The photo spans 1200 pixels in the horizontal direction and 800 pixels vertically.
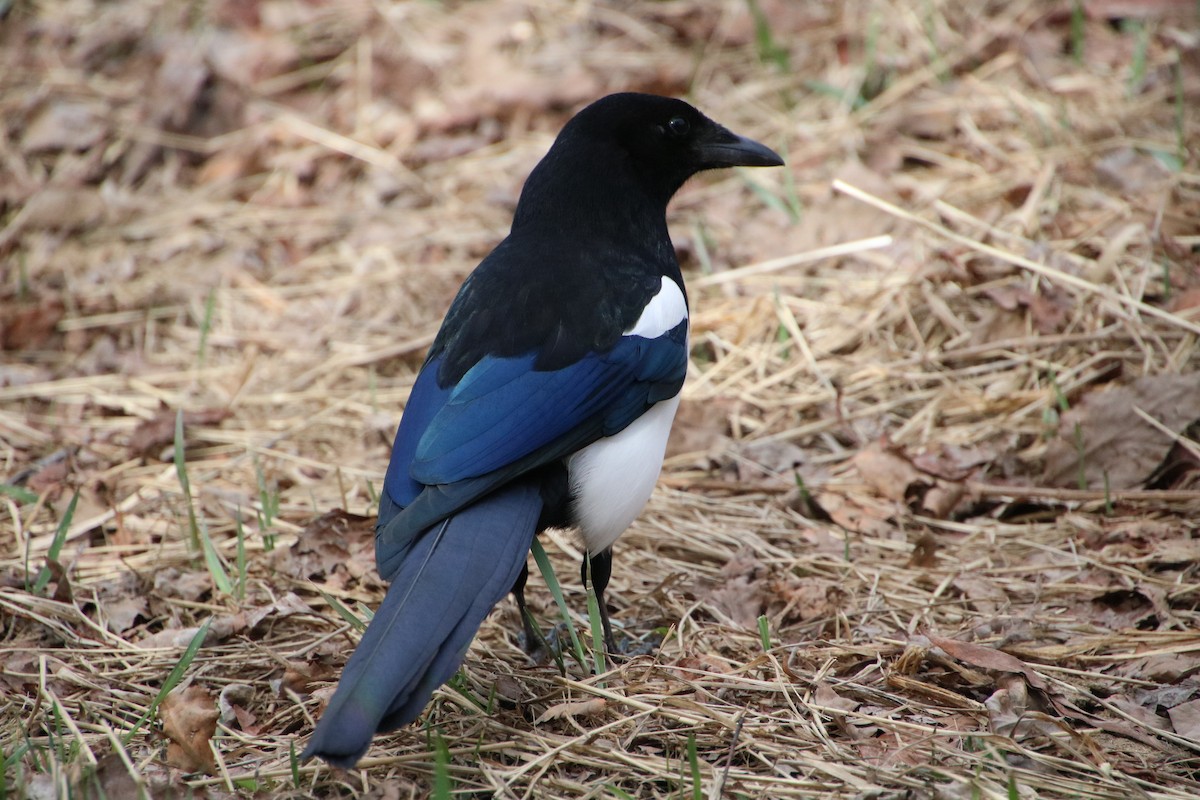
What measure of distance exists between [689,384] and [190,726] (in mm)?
1872

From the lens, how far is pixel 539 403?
225 cm

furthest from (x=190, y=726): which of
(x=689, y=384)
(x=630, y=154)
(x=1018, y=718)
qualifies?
(x=689, y=384)

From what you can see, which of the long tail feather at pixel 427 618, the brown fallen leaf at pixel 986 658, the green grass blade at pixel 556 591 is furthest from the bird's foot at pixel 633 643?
the brown fallen leaf at pixel 986 658

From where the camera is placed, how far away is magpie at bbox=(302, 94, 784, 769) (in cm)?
184

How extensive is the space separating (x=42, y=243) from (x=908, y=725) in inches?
143

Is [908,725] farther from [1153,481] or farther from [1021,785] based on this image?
Answer: [1153,481]

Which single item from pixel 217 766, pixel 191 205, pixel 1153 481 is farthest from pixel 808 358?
pixel 191 205

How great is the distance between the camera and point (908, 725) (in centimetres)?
202

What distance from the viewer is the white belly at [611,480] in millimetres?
2363

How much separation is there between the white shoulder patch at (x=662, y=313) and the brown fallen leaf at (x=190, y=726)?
1036 mm

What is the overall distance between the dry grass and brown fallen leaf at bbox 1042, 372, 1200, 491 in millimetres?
18

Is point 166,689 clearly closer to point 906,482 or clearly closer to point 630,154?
point 630,154

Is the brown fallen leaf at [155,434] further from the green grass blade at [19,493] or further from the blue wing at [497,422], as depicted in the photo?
the blue wing at [497,422]

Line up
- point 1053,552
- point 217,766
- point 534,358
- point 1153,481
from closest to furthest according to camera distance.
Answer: point 217,766 < point 534,358 < point 1053,552 < point 1153,481
